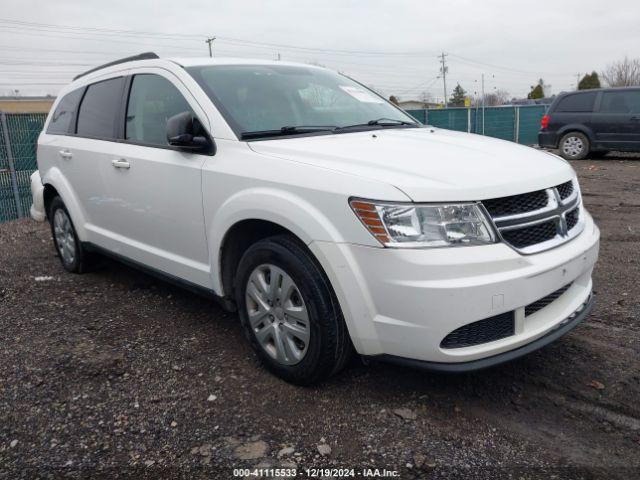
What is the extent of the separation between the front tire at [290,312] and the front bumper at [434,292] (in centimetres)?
12

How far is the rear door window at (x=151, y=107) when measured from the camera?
3596 millimetres

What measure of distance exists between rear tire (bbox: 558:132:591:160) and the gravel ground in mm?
10031

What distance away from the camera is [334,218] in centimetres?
254

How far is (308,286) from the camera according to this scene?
2.67 m

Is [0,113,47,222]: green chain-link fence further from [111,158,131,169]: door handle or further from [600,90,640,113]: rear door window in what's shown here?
[600,90,640,113]: rear door window

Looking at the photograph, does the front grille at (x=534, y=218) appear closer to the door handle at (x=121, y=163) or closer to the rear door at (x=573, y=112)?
the door handle at (x=121, y=163)

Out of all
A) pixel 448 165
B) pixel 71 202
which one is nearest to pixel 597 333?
pixel 448 165

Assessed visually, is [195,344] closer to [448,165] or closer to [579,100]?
[448,165]

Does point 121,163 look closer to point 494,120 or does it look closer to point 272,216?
point 272,216

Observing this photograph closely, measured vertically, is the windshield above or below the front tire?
above

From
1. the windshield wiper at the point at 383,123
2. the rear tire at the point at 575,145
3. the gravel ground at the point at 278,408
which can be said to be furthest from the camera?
the rear tire at the point at 575,145

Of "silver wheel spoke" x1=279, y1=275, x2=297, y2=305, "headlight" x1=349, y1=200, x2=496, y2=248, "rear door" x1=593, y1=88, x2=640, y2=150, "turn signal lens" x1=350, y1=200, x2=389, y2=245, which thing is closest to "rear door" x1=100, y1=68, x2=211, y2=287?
"silver wheel spoke" x1=279, y1=275, x2=297, y2=305

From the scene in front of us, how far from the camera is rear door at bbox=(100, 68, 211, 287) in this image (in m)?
3.36

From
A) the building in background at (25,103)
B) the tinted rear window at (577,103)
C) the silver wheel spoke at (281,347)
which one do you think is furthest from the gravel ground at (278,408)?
the building in background at (25,103)
